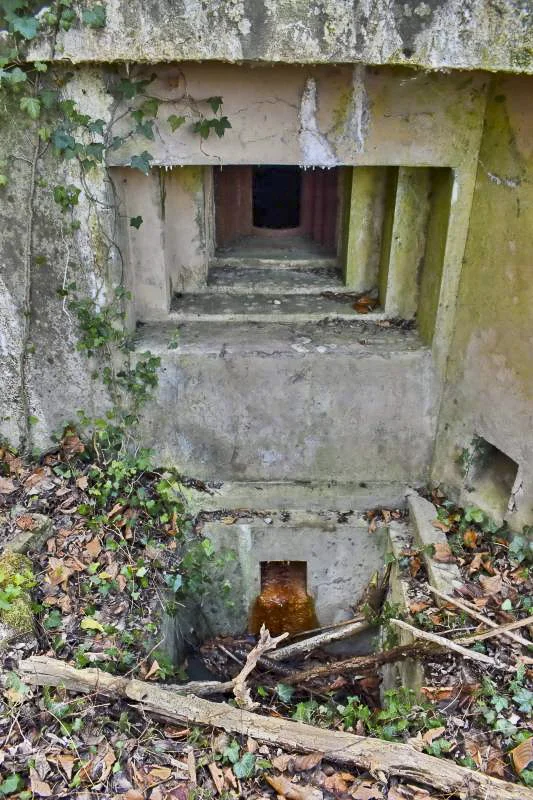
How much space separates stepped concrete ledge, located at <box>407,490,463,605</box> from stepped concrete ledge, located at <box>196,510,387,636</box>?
32 centimetres

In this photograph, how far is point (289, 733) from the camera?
3.12 m

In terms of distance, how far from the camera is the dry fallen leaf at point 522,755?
2986 mm

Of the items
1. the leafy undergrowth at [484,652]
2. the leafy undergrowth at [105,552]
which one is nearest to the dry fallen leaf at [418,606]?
the leafy undergrowth at [484,652]

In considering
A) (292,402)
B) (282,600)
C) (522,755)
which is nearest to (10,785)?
(522,755)

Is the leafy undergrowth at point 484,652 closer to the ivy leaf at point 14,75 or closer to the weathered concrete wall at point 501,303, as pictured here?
the weathered concrete wall at point 501,303

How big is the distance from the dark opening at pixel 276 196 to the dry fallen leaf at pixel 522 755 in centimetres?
508

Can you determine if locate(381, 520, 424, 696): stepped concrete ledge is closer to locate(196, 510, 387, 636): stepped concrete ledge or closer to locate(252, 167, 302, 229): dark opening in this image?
locate(196, 510, 387, 636): stepped concrete ledge

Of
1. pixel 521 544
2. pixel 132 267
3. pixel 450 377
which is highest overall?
pixel 132 267

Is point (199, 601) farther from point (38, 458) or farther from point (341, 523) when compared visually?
point (38, 458)

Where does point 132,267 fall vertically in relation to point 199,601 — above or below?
above

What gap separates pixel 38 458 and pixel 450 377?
3.22 metres

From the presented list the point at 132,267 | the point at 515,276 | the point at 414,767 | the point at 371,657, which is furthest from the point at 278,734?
the point at 132,267

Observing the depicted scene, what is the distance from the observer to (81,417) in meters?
4.67

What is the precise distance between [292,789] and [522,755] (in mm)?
1155
